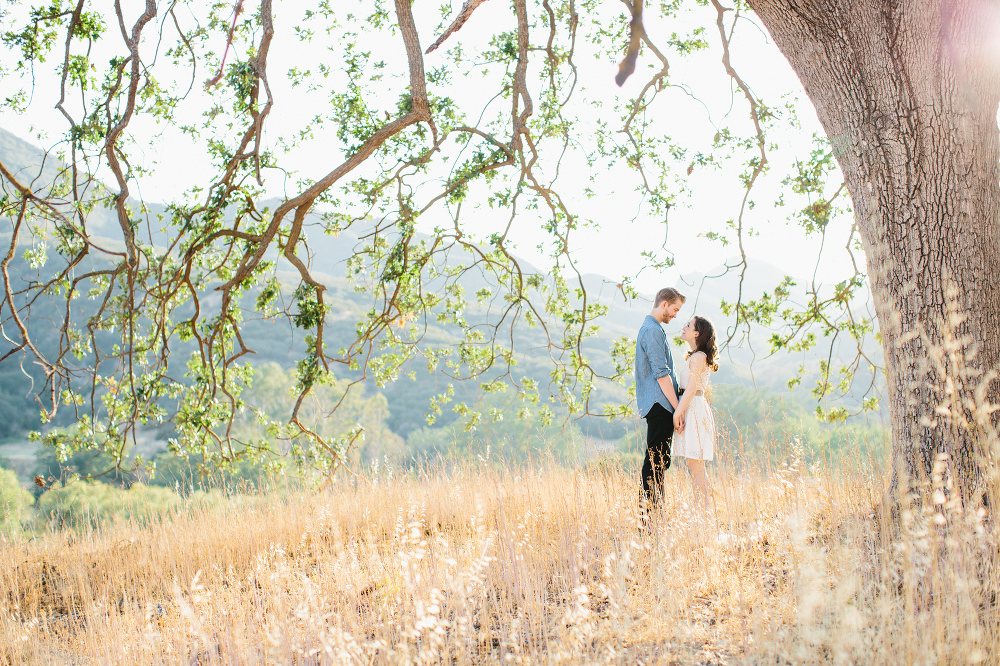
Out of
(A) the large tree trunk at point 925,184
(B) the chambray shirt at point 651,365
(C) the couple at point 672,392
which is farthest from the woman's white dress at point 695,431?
(A) the large tree trunk at point 925,184

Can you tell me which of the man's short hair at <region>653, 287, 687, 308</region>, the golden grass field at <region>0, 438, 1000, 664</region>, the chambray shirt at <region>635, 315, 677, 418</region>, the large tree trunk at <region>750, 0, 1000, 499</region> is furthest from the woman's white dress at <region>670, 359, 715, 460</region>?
the large tree trunk at <region>750, 0, 1000, 499</region>

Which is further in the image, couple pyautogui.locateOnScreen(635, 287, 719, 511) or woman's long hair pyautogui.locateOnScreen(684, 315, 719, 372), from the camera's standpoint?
woman's long hair pyautogui.locateOnScreen(684, 315, 719, 372)

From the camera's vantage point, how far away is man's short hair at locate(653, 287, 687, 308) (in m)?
4.28

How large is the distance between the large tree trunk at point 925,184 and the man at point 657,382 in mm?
1367

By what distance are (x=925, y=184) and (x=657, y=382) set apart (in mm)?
1959

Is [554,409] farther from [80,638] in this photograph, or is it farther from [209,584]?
[80,638]

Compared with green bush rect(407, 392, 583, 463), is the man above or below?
above

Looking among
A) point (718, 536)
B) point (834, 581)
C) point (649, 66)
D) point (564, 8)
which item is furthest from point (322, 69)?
point (834, 581)

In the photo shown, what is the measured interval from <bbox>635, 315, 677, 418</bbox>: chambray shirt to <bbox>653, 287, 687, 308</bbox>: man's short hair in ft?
0.47

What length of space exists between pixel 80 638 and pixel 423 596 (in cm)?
234

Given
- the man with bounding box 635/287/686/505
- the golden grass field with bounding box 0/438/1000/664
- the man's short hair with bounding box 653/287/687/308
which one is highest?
the man's short hair with bounding box 653/287/687/308

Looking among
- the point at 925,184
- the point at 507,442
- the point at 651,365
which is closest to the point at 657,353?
the point at 651,365

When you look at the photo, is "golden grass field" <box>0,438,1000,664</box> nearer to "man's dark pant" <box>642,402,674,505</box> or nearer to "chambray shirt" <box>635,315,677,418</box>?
"man's dark pant" <box>642,402,674,505</box>

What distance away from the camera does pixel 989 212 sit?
286 cm
